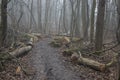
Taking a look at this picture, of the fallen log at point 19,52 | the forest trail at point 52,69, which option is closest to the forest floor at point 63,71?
the forest trail at point 52,69

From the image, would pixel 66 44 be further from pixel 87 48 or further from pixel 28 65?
pixel 28 65

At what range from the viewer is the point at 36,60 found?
1130 cm

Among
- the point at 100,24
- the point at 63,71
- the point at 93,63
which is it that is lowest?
the point at 63,71

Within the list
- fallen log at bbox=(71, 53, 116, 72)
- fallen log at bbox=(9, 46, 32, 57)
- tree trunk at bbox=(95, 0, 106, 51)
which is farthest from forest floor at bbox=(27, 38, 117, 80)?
tree trunk at bbox=(95, 0, 106, 51)

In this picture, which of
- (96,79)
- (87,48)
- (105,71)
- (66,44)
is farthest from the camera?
(66,44)

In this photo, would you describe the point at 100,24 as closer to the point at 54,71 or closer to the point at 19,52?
the point at 54,71

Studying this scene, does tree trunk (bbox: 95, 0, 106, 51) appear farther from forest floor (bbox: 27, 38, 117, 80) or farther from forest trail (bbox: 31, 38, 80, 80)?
forest trail (bbox: 31, 38, 80, 80)

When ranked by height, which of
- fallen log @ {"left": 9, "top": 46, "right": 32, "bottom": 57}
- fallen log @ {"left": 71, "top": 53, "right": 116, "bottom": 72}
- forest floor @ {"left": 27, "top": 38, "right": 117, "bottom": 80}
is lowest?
forest floor @ {"left": 27, "top": 38, "right": 117, "bottom": 80}

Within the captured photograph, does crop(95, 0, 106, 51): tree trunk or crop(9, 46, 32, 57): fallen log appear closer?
crop(9, 46, 32, 57): fallen log

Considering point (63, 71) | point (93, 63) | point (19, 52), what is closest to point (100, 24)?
point (93, 63)

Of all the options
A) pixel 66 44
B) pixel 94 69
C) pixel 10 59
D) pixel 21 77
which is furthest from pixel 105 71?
pixel 66 44

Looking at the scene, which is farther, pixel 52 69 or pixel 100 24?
pixel 100 24

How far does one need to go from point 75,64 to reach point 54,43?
6.19m

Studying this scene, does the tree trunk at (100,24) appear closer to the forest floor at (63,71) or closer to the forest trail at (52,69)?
the forest floor at (63,71)
